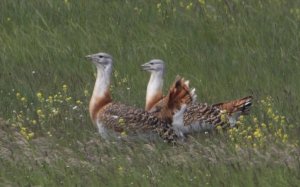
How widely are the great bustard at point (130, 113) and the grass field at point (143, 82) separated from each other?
0.15 m

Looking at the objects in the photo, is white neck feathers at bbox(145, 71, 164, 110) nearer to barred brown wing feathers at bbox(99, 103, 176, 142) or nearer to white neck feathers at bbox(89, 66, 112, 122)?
white neck feathers at bbox(89, 66, 112, 122)

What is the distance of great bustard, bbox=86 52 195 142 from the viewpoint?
34.7 feet

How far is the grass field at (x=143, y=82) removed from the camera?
8781 mm

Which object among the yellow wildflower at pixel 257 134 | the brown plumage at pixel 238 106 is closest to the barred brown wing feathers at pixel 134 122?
the brown plumage at pixel 238 106

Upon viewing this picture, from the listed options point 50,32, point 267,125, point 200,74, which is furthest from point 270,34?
point 267,125

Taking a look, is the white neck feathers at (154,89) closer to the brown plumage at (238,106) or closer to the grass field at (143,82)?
the grass field at (143,82)

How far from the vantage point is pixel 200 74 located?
41.7 feet

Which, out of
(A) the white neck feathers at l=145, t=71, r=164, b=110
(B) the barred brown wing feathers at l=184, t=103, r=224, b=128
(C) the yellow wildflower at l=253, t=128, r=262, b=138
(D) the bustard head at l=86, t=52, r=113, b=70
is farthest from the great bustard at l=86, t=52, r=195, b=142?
(C) the yellow wildflower at l=253, t=128, r=262, b=138

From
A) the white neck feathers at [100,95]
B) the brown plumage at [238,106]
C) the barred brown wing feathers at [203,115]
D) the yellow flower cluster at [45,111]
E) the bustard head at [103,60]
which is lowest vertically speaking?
the yellow flower cluster at [45,111]

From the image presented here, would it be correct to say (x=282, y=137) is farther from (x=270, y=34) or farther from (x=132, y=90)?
(x=270, y=34)

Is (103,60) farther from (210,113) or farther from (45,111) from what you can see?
(210,113)

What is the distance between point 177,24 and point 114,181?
5849 millimetres

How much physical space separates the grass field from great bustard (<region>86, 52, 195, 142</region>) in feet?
0.50

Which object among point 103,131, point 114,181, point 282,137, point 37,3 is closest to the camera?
point 114,181
